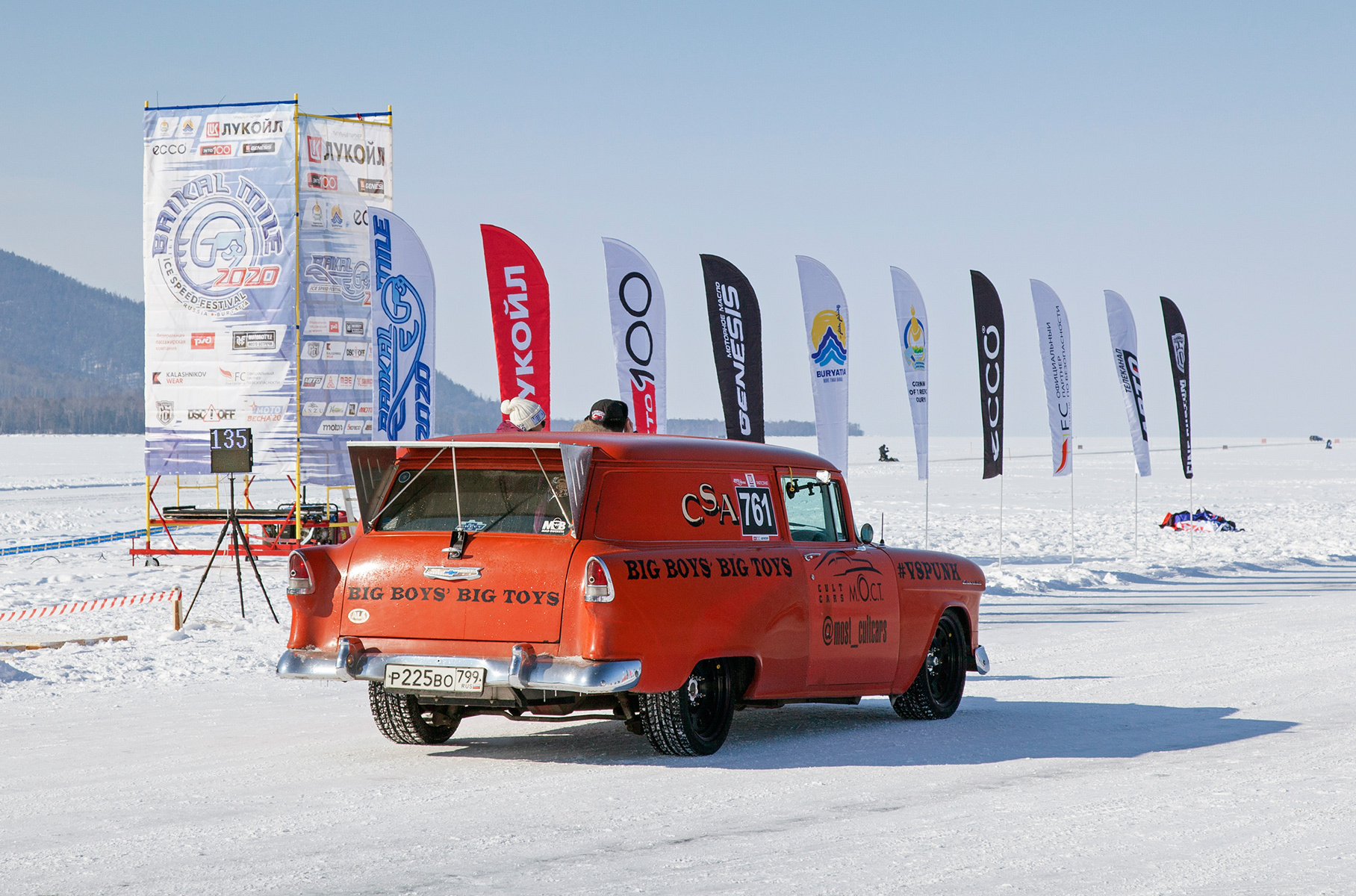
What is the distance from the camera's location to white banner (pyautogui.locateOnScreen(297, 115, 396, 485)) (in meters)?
25.0

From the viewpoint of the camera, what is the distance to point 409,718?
870 centimetres

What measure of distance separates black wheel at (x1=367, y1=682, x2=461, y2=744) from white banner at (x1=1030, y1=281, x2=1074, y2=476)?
18.4 m

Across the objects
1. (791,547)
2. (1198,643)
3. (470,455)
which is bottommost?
(1198,643)

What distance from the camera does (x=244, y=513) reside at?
80.4ft

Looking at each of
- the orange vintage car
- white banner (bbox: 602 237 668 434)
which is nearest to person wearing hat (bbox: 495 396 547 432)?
the orange vintage car

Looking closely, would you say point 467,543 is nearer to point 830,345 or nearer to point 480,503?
point 480,503

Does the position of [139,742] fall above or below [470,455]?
below

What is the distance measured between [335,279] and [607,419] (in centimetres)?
1649

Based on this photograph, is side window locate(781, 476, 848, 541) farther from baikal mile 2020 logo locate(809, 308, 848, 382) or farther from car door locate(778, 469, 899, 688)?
baikal mile 2020 logo locate(809, 308, 848, 382)

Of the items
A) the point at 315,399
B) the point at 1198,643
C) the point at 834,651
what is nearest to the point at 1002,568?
the point at 1198,643

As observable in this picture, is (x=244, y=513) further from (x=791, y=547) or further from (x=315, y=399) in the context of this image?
(x=791, y=547)

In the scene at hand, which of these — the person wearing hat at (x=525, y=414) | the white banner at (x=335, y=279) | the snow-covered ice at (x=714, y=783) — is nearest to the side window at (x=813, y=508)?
the snow-covered ice at (x=714, y=783)

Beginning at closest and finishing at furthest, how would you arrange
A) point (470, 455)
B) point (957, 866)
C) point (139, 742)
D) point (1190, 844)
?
point (957, 866) < point (1190, 844) < point (470, 455) < point (139, 742)

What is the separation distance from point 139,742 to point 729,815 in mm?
Answer: 4172
